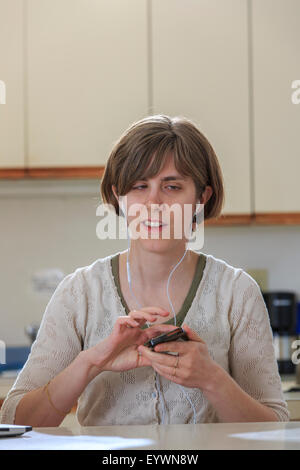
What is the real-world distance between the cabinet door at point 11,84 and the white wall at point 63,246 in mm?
334

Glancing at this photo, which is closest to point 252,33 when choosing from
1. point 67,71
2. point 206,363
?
point 67,71

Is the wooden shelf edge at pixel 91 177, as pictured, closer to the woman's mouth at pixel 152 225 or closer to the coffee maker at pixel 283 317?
the coffee maker at pixel 283 317

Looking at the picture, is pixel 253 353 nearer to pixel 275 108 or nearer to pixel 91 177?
pixel 91 177

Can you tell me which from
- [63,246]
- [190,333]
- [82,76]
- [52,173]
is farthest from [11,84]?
[190,333]

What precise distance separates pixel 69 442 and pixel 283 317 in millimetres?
2103

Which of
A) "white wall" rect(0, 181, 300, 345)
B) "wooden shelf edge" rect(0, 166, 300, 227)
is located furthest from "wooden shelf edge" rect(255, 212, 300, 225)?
"white wall" rect(0, 181, 300, 345)

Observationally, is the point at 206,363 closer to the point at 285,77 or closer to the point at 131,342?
the point at 131,342

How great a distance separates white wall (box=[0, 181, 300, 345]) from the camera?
3025 millimetres

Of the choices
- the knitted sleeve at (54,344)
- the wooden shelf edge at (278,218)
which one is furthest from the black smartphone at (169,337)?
the wooden shelf edge at (278,218)

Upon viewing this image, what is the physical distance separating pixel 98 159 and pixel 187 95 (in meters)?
0.43

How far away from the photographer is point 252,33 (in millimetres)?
2758

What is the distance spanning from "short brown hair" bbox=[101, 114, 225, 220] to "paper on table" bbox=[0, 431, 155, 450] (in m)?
0.57

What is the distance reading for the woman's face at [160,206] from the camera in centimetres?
136

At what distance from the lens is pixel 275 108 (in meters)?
2.75
